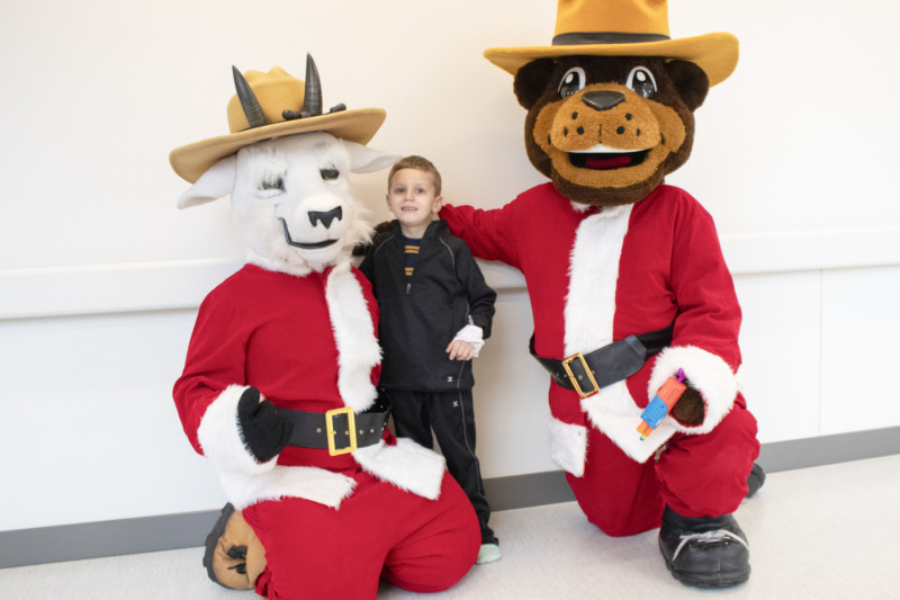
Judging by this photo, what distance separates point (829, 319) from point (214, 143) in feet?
5.73

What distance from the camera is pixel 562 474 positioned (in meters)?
1.94

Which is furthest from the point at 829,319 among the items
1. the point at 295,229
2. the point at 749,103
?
the point at 295,229

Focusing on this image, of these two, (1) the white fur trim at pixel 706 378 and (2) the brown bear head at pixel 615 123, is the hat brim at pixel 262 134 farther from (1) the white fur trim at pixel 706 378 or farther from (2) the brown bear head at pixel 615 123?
(1) the white fur trim at pixel 706 378

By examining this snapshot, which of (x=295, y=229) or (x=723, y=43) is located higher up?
(x=723, y=43)

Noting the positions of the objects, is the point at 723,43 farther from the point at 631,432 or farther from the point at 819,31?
the point at 631,432

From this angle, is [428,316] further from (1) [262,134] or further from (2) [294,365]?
(1) [262,134]

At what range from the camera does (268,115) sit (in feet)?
4.54

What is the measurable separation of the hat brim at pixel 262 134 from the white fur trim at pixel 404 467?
67cm

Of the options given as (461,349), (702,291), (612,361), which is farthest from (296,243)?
(702,291)

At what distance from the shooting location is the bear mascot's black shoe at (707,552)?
1.49 metres

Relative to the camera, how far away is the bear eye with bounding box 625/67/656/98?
150 centimetres

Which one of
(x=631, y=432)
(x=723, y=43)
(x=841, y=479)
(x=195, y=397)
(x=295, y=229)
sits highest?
(x=723, y=43)

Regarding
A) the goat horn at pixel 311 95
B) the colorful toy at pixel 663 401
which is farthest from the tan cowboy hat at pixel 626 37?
the colorful toy at pixel 663 401

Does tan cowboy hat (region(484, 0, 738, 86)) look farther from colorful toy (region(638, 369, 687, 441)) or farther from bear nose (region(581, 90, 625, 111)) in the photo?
colorful toy (region(638, 369, 687, 441))
